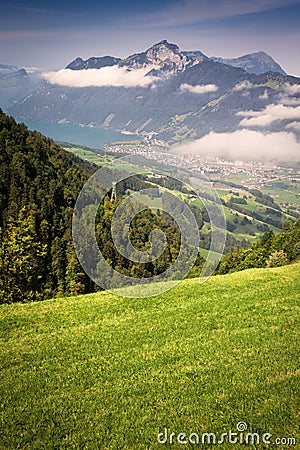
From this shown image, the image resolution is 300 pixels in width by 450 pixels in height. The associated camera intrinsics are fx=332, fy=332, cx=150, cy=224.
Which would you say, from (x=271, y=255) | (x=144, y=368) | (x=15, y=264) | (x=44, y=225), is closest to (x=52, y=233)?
(x=44, y=225)

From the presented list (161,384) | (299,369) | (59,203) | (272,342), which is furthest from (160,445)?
(59,203)

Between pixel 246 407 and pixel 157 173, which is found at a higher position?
pixel 157 173

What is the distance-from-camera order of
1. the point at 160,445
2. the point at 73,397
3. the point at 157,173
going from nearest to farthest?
the point at 160,445
the point at 73,397
the point at 157,173

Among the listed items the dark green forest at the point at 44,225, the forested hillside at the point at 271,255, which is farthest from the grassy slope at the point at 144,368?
the forested hillside at the point at 271,255

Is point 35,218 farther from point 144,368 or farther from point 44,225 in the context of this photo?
point 144,368

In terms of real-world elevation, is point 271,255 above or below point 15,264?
below

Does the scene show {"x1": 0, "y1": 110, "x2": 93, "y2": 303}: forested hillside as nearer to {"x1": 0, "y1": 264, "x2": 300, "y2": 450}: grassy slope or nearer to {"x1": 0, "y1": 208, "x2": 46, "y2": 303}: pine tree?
{"x1": 0, "y1": 208, "x2": 46, "y2": 303}: pine tree

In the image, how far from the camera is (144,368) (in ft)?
39.7

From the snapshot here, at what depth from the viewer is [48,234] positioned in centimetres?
6600

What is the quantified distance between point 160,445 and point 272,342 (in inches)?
270

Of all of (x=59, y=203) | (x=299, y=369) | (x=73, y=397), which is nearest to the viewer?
(x=73, y=397)

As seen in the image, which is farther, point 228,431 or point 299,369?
point 299,369

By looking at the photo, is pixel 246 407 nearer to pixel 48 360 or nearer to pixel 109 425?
pixel 109 425

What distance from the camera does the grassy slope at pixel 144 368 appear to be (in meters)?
9.13
